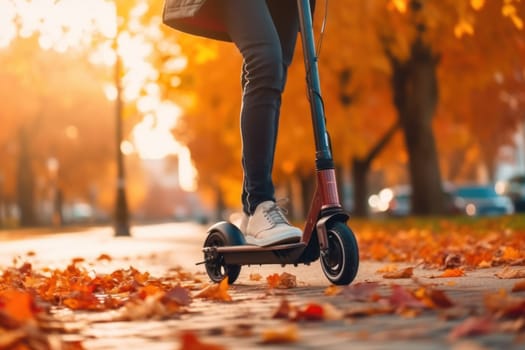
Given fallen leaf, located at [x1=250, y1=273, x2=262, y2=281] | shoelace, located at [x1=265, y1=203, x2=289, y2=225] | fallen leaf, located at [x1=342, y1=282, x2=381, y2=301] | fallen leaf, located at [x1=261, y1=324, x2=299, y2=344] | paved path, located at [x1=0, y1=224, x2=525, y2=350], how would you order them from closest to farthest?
paved path, located at [x1=0, y1=224, x2=525, y2=350]
fallen leaf, located at [x1=261, y1=324, x2=299, y2=344]
fallen leaf, located at [x1=342, y1=282, x2=381, y2=301]
shoelace, located at [x1=265, y1=203, x2=289, y2=225]
fallen leaf, located at [x1=250, y1=273, x2=262, y2=281]

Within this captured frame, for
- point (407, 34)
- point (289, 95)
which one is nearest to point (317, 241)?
point (407, 34)

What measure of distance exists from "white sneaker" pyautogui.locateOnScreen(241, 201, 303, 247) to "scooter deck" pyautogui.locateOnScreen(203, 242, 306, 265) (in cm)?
4

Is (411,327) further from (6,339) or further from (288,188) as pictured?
(288,188)

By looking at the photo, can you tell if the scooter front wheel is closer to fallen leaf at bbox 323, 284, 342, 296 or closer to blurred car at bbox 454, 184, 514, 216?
fallen leaf at bbox 323, 284, 342, 296

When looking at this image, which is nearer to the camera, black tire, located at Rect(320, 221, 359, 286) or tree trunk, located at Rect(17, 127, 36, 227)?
black tire, located at Rect(320, 221, 359, 286)

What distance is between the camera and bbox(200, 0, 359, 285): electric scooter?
15.5 feet

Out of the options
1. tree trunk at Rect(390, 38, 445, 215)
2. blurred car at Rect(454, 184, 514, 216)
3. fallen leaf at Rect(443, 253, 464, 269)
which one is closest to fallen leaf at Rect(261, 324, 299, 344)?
fallen leaf at Rect(443, 253, 464, 269)

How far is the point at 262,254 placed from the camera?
16.9ft

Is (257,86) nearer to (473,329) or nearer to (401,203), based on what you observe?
(473,329)

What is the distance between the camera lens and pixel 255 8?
519 centimetres

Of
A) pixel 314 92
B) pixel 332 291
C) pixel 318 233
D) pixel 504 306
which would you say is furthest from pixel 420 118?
pixel 504 306

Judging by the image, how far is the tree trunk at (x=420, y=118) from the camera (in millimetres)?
21594

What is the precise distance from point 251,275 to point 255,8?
69.5 inches

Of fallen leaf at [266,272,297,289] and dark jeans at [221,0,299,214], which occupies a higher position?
dark jeans at [221,0,299,214]
